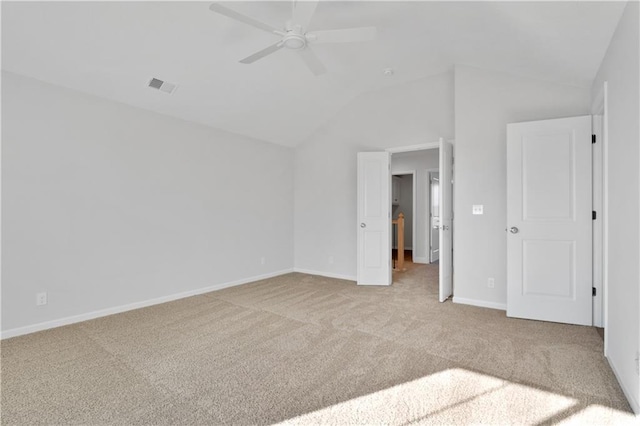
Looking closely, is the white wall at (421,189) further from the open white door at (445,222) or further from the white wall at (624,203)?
the white wall at (624,203)

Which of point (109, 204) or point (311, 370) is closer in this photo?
point (311, 370)

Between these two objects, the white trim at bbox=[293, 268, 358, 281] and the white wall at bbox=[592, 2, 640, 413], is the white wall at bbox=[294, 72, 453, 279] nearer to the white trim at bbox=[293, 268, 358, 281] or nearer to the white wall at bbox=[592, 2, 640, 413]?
the white trim at bbox=[293, 268, 358, 281]

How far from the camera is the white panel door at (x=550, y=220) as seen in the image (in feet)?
10.0

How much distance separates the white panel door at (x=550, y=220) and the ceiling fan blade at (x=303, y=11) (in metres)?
2.43

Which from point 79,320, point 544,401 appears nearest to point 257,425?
point 544,401

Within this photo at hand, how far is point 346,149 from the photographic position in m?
5.28

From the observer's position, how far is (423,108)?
453 cm

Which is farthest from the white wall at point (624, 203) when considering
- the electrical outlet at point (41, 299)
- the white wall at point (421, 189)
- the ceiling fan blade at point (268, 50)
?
the white wall at point (421, 189)

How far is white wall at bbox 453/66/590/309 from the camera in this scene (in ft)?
11.5

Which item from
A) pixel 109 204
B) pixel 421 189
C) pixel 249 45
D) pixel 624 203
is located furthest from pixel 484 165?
pixel 109 204

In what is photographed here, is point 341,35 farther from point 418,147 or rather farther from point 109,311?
point 109,311

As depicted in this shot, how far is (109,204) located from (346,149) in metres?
3.47

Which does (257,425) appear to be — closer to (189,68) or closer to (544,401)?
(544,401)

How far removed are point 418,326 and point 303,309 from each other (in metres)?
1.28
